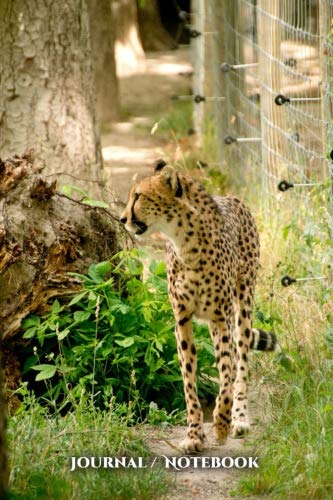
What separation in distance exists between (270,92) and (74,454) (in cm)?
420

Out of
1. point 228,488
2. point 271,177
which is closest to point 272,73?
point 271,177

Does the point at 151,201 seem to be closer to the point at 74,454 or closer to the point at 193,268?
the point at 193,268

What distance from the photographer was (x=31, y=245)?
5836mm

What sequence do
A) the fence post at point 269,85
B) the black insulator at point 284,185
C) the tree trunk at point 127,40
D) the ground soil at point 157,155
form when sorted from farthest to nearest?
1. the tree trunk at point 127,40
2. the fence post at point 269,85
3. the black insulator at point 284,185
4. the ground soil at point 157,155

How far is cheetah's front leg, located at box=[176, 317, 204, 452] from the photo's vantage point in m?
5.16

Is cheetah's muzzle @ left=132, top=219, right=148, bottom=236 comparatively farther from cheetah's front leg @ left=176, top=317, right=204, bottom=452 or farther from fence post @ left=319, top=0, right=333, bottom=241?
fence post @ left=319, top=0, right=333, bottom=241

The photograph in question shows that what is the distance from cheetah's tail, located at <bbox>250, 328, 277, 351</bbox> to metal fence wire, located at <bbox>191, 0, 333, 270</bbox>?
2.76 ft

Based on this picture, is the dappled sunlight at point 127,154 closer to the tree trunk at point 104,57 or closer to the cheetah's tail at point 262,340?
the tree trunk at point 104,57

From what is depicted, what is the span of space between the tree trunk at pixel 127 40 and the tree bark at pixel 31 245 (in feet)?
43.4

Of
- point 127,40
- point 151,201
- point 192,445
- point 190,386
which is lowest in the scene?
point 192,445

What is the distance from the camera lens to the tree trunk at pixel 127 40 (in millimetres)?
18922

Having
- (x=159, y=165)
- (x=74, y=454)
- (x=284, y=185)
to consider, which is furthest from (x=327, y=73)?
(x=74, y=454)

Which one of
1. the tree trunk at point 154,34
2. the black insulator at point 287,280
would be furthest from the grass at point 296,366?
the tree trunk at point 154,34

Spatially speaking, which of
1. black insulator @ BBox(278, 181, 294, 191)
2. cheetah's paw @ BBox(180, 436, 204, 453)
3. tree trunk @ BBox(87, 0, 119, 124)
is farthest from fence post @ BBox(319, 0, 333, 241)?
tree trunk @ BBox(87, 0, 119, 124)
